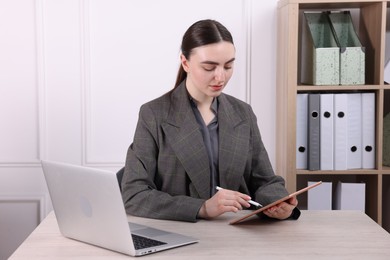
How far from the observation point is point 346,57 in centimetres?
336

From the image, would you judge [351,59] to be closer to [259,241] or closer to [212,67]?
[212,67]

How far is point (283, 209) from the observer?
7.08ft

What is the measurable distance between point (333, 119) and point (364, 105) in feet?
0.60

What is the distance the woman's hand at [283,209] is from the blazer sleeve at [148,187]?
231mm

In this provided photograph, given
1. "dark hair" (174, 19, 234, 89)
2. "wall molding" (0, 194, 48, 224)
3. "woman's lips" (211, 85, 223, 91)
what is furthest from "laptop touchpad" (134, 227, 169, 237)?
"wall molding" (0, 194, 48, 224)

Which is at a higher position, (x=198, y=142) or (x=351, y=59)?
(x=351, y=59)

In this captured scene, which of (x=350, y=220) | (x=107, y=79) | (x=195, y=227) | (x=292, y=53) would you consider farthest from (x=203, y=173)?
(x=107, y=79)

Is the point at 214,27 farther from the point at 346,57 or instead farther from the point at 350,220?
the point at 346,57

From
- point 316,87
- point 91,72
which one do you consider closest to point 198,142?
point 316,87

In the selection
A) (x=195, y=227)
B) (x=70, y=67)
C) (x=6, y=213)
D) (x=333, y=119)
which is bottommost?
(x=6, y=213)

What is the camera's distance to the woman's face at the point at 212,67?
7.70ft

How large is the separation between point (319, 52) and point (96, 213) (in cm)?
186

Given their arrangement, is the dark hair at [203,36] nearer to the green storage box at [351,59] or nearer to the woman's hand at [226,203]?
the woman's hand at [226,203]

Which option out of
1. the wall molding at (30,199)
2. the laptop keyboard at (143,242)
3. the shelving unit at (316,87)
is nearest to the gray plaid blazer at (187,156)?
the laptop keyboard at (143,242)
